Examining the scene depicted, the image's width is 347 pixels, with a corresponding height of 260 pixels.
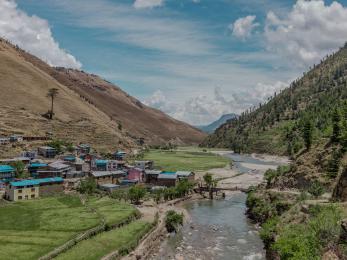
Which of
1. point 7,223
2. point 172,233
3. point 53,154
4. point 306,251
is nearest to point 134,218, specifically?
point 172,233

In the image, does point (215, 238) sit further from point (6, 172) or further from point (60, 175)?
point (6, 172)

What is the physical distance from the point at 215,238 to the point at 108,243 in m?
21.8

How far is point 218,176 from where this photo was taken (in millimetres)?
159250

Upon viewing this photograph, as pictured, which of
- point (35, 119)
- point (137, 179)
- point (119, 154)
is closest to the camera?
point (137, 179)

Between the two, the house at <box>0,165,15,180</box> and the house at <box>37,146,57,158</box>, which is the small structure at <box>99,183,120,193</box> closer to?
the house at <box>0,165,15,180</box>

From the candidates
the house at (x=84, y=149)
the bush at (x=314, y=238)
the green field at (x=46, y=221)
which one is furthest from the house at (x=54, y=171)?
the bush at (x=314, y=238)

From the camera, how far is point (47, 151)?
5743 inches

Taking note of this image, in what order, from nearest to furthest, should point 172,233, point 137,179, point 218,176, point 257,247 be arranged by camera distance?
point 257,247
point 172,233
point 137,179
point 218,176

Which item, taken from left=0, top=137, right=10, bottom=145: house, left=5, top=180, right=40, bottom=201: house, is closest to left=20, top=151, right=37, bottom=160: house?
left=0, top=137, right=10, bottom=145: house

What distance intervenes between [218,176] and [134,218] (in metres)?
82.6

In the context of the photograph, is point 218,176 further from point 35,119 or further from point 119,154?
point 35,119

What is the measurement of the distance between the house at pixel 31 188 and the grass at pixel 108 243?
3231 cm

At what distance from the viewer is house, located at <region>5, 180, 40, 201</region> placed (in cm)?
9162

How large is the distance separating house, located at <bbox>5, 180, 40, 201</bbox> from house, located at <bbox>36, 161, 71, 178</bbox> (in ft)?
58.9
